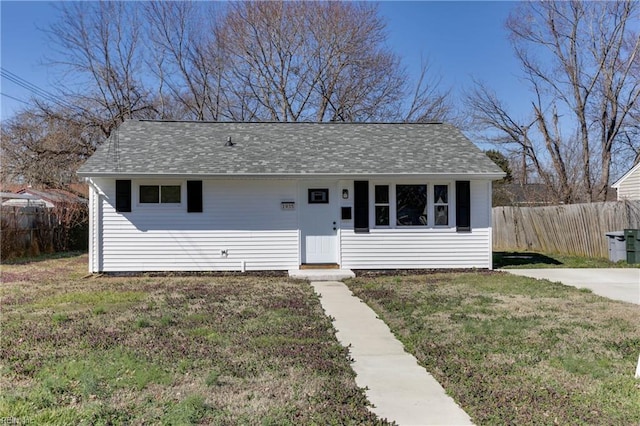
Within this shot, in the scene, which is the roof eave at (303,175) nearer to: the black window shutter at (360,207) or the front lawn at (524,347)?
the black window shutter at (360,207)

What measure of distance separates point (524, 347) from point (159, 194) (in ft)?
29.2

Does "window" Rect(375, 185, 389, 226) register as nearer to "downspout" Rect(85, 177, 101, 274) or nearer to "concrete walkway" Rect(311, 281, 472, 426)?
"concrete walkway" Rect(311, 281, 472, 426)

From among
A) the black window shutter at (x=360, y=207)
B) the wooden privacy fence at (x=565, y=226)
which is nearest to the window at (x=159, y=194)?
the black window shutter at (x=360, y=207)

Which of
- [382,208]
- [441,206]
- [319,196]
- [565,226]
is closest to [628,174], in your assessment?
[565,226]

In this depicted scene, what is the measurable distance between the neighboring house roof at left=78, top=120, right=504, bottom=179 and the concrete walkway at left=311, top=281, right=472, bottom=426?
5549 millimetres

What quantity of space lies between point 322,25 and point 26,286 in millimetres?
18892

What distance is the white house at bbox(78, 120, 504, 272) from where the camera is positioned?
11430 mm

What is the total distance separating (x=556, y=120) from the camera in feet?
84.6

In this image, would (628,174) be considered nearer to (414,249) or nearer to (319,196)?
(414,249)

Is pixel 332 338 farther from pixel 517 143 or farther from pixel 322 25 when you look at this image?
pixel 517 143

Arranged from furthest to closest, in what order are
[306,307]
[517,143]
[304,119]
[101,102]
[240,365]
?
[517,143] → [304,119] → [101,102] → [306,307] → [240,365]

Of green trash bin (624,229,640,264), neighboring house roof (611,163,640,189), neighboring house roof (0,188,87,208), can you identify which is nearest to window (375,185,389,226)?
A: green trash bin (624,229,640,264)

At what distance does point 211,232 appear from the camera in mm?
11648

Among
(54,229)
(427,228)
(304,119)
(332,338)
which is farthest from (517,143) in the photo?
(332,338)
